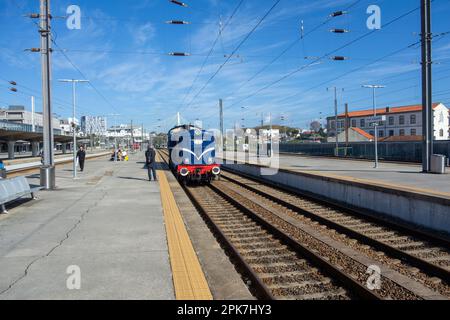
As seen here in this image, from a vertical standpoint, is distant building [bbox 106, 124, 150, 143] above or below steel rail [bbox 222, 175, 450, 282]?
above

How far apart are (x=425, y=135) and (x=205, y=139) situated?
1058 cm

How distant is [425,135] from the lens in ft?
60.7

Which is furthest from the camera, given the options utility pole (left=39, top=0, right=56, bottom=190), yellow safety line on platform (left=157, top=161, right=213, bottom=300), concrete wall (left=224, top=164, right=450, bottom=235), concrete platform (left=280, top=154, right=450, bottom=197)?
utility pole (left=39, top=0, right=56, bottom=190)

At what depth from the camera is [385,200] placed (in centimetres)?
1080

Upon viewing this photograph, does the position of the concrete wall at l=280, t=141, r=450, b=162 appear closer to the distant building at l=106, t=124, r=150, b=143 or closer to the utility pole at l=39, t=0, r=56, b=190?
the utility pole at l=39, t=0, r=56, b=190

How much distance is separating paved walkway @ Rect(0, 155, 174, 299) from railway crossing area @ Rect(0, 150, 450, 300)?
0.02 m

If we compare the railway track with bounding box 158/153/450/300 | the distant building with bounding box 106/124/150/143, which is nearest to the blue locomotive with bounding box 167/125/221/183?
the railway track with bounding box 158/153/450/300

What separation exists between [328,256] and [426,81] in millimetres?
14567

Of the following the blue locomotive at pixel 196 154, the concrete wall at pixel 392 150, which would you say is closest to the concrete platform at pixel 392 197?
the blue locomotive at pixel 196 154

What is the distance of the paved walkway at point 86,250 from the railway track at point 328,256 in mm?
1493

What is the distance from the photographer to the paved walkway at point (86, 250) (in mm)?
4895

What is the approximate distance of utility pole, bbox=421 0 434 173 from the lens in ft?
59.1

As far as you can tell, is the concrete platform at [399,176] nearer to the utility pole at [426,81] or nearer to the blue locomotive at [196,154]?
the utility pole at [426,81]
